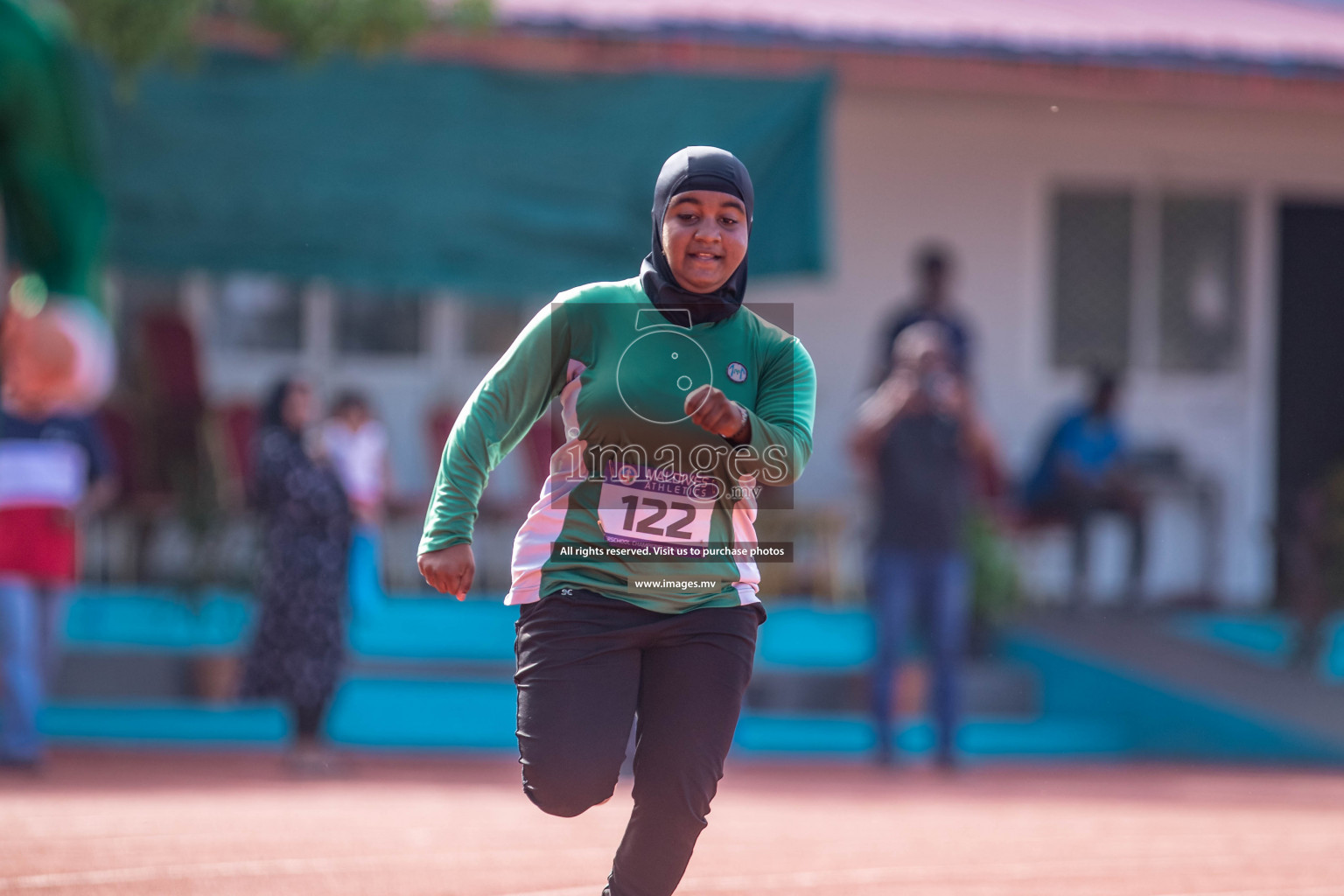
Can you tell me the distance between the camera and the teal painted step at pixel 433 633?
9820 mm

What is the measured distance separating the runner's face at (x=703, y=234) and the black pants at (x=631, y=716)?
27.0 inches

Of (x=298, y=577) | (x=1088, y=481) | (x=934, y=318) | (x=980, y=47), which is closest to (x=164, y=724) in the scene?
(x=298, y=577)

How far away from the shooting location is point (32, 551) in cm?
759

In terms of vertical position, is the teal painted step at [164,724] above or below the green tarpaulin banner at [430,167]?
below

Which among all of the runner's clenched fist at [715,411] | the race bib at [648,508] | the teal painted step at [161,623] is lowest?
the teal painted step at [161,623]

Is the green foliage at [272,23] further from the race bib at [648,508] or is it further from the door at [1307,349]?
the door at [1307,349]

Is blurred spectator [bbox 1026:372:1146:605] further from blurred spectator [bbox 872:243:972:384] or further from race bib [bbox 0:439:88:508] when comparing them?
race bib [bbox 0:439:88:508]

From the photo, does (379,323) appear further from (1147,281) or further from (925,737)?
(1147,281)

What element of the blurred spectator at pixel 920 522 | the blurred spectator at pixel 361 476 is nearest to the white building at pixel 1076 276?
the blurred spectator at pixel 361 476

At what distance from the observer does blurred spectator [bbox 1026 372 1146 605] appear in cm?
1073

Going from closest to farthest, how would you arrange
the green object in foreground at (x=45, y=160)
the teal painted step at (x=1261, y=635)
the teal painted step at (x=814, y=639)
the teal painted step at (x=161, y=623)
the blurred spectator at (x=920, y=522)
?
the green object in foreground at (x=45, y=160), the blurred spectator at (x=920, y=522), the teal painted step at (x=161, y=623), the teal painted step at (x=814, y=639), the teal painted step at (x=1261, y=635)

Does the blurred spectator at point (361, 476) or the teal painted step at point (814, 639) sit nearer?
the blurred spectator at point (361, 476)

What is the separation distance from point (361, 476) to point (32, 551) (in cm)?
222

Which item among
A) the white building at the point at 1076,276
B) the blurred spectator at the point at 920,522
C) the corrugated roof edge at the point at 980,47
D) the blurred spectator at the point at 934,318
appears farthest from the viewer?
the white building at the point at 1076,276
